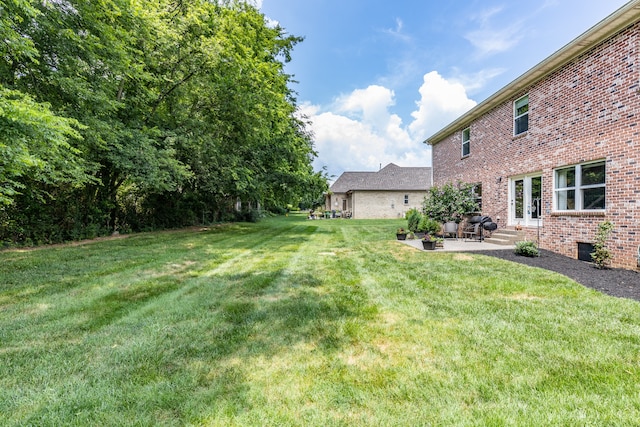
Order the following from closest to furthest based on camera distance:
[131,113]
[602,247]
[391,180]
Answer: [602,247]
[131,113]
[391,180]

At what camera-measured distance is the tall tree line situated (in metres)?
6.22

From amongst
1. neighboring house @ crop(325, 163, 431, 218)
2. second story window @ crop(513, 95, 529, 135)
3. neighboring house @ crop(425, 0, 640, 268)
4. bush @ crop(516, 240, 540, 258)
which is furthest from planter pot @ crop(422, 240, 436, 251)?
neighboring house @ crop(325, 163, 431, 218)

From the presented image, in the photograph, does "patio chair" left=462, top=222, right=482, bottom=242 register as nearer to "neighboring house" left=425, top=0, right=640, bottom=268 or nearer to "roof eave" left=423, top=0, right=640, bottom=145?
"neighboring house" left=425, top=0, right=640, bottom=268

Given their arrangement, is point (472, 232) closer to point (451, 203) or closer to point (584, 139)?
point (451, 203)

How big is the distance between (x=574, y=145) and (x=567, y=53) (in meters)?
2.38

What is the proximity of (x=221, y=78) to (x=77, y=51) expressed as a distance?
4502 millimetres

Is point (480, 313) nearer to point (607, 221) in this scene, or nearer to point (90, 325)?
point (90, 325)

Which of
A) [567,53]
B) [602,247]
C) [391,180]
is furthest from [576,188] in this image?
[391,180]

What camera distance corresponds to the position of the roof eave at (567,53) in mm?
6160

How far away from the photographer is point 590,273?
5934 millimetres

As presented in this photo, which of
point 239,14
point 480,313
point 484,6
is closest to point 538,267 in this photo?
point 480,313

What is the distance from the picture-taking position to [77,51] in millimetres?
7488

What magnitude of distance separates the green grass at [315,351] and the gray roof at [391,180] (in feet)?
84.1

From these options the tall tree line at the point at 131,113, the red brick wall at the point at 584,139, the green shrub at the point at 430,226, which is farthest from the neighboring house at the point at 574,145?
the tall tree line at the point at 131,113
